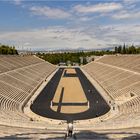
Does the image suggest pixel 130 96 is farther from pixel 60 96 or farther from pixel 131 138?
pixel 131 138

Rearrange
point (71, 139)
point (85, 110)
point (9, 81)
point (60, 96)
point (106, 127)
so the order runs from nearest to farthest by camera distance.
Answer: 1. point (71, 139)
2. point (106, 127)
3. point (85, 110)
4. point (60, 96)
5. point (9, 81)

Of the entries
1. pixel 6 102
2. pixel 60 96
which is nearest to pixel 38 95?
pixel 60 96

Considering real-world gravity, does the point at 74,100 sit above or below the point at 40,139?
below

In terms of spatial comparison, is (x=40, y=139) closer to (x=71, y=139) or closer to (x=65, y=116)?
(x=71, y=139)

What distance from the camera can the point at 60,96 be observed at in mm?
46156

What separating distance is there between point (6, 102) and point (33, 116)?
598cm

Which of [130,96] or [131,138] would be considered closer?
Result: [131,138]

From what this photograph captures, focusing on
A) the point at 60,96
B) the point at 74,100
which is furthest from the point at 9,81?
the point at 74,100

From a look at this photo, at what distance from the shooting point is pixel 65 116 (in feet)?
108

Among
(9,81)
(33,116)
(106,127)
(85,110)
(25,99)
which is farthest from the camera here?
(9,81)

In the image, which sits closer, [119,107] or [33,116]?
[33,116]

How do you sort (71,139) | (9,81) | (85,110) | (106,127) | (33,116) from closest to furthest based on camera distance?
(71,139)
(106,127)
(33,116)
(85,110)
(9,81)

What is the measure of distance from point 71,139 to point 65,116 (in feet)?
67.9

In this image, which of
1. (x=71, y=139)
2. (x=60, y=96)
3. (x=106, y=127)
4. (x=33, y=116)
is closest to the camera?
(x=71, y=139)
